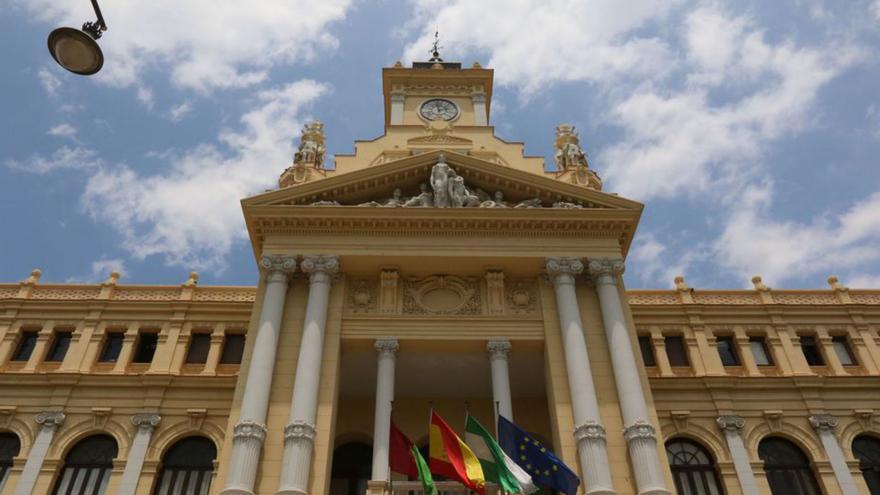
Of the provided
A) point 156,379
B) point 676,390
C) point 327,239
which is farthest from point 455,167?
point 156,379

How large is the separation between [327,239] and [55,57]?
1506 centimetres

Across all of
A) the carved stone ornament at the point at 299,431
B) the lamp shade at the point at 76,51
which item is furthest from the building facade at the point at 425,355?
the lamp shade at the point at 76,51

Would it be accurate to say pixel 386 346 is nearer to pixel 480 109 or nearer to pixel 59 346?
pixel 59 346

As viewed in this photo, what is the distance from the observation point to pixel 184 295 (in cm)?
3069

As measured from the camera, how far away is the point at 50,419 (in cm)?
2617

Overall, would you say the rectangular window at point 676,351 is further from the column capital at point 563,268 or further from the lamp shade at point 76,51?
the lamp shade at point 76,51

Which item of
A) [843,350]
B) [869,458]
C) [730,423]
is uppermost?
[843,350]

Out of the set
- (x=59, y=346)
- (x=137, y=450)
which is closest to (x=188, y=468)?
(x=137, y=450)

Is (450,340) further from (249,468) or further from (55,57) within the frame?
(55,57)

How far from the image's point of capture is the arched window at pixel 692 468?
83.5 ft

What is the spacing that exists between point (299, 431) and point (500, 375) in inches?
261

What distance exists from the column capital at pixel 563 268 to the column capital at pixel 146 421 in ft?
52.9

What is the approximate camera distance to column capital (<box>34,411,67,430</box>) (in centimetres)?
2611

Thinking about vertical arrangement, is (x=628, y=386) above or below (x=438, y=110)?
below
